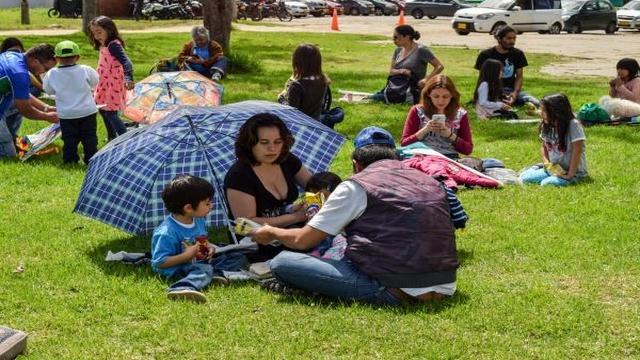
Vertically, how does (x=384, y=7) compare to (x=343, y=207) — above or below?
above

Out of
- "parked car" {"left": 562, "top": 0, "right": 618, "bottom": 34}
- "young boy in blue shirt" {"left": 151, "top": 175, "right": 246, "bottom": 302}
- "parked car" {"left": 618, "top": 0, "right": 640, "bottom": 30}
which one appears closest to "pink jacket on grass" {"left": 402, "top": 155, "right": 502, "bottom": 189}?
"young boy in blue shirt" {"left": 151, "top": 175, "right": 246, "bottom": 302}

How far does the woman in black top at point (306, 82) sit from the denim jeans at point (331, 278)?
162 inches

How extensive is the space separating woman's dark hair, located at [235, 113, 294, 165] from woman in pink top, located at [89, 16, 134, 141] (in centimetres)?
479

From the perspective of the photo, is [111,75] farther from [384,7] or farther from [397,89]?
[384,7]

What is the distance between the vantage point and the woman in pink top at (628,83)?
40.1 ft

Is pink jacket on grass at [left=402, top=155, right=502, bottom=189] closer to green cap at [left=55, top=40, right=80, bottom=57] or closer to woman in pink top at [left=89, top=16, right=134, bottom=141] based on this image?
green cap at [left=55, top=40, right=80, bottom=57]

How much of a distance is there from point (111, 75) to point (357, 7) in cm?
4797

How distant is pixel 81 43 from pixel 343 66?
715cm

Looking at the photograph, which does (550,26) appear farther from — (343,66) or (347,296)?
(347,296)

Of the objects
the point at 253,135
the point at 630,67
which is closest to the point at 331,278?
the point at 253,135

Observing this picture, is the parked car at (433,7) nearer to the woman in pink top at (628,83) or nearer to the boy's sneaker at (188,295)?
the woman in pink top at (628,83)

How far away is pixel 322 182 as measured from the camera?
626cm

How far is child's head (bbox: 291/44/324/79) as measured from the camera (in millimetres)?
9305

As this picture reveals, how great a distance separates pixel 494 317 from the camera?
5.19 metres
